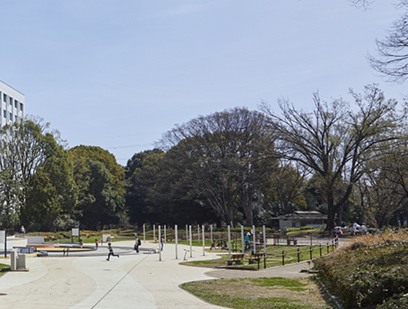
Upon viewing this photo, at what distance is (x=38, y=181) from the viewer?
66.4 m

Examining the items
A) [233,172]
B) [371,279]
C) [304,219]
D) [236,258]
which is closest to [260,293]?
[371,279]

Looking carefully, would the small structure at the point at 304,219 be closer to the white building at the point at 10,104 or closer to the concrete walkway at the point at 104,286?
the white building at the point at 10,104

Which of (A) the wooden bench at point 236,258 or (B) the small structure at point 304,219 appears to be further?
(B) the small structure at point 304,219

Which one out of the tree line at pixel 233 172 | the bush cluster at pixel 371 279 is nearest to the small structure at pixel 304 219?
the tree line at pixel 233 172

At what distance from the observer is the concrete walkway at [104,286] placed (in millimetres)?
15031

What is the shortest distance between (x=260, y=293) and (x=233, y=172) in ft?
146

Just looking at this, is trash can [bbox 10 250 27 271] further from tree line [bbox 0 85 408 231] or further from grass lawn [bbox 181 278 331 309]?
tree line [bbox 0 85 408 231]

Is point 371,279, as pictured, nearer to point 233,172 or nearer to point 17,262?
point 17,262

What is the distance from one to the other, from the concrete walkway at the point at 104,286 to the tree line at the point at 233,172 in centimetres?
2688

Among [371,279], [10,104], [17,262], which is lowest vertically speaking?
[17,262]

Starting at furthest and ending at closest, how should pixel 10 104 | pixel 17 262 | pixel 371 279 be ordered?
pixel 10 104 < pixel 17 262 < pixel 371 279

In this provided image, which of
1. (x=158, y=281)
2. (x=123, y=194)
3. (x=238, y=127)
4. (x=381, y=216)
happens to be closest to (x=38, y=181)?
(x=238, y=127)

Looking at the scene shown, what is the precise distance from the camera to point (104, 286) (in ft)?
63.9

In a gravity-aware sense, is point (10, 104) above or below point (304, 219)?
above
